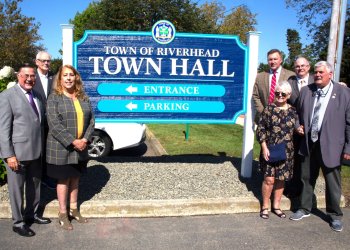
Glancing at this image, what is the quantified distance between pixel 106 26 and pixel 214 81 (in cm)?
1206

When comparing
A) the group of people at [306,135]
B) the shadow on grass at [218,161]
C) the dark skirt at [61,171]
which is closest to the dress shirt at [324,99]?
the group of people at [306,135]

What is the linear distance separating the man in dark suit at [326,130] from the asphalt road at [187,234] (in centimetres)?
28

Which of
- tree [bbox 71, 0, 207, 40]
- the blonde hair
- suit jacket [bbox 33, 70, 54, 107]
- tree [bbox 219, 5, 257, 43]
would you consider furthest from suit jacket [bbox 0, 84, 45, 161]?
tree [bbox 219, 5, 257, 43]

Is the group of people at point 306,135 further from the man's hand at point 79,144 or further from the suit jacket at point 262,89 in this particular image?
the man's hand at point 79,144

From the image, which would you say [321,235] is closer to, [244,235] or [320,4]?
[244,235]

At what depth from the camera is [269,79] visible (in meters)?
4.69

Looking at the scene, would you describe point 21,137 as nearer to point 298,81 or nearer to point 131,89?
point 131,89

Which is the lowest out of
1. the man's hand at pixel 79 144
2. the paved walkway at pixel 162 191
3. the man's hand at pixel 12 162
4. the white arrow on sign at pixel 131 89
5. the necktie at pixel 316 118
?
the paved walkway at pixel 162 191

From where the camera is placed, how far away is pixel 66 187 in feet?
12.5

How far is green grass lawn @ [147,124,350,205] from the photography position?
27.7 ft

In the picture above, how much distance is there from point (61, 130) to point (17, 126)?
1.37 feet

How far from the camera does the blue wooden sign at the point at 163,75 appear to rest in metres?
4.99

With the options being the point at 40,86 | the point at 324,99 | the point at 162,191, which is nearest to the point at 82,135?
the point at 40,86

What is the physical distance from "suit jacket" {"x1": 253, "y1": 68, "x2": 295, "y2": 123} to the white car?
366 cm
